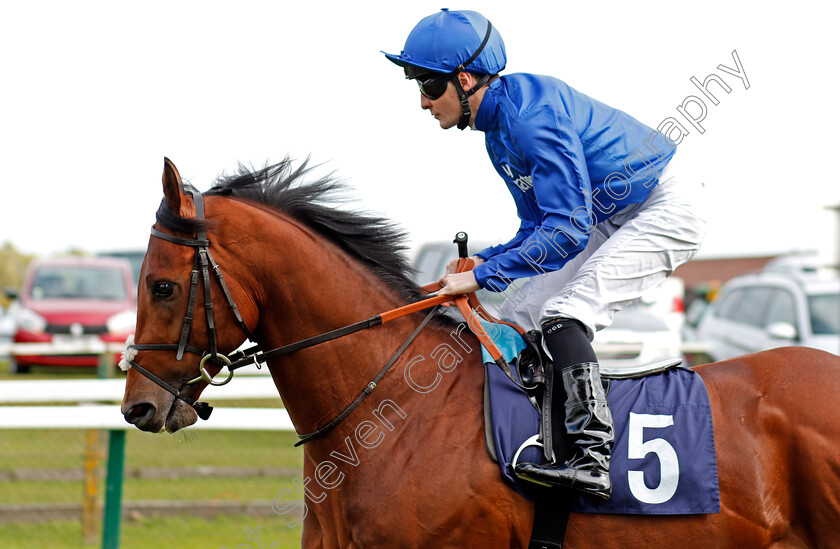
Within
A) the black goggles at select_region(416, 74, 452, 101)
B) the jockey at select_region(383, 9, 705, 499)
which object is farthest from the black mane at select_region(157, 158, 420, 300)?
the black goggles at select_region(416, 74, 452, 101)

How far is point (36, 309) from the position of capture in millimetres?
12953

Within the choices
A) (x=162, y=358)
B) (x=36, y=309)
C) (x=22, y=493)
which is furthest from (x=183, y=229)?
(x=36, y=309)

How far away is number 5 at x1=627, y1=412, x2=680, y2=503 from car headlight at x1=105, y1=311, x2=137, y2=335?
10902 mm

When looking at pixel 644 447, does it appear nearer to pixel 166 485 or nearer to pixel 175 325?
pixel 175 325

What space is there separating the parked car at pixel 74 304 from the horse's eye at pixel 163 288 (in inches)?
377

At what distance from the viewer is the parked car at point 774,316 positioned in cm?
952

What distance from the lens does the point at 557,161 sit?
286cm

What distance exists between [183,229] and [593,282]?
1.49 meters

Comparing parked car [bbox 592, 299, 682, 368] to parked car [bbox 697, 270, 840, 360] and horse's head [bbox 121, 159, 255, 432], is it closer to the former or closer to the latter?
parked car [bbox 697, 270, 840, 360]

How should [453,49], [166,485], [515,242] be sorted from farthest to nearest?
1. [166,485]
2. [515,242]
3. [453,49]

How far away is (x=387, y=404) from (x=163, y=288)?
2.85ft

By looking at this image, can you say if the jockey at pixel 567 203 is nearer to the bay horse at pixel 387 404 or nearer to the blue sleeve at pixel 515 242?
the blue sleeve at pixel 515 242

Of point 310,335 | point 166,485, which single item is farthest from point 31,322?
point 310,335

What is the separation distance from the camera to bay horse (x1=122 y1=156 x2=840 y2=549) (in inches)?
107
